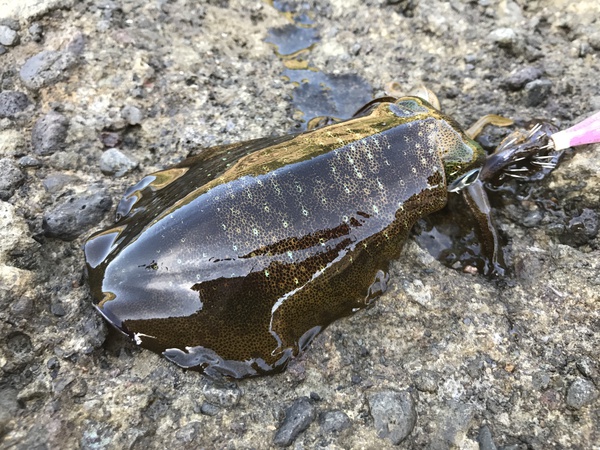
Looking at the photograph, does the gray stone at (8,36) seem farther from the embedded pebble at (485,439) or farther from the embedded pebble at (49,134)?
the embedded pebble at (485,439)

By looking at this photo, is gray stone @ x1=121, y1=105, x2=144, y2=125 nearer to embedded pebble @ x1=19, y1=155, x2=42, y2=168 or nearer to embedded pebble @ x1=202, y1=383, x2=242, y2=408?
embedded pebble @ x1=19, y1=155, x2=42, y2=168

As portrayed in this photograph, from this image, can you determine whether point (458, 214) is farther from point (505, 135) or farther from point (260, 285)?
point (260, 285)

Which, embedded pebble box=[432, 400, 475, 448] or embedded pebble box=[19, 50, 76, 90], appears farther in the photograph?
embedded pebble box=[19, 50, 76, 90]

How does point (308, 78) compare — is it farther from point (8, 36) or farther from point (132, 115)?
point (8, 36)

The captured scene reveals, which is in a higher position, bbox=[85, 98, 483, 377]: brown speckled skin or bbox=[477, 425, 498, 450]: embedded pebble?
bbox=[85, 98, 483, 377]: brown speckled skin

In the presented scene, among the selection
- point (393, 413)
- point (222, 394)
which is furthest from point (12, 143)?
point (393, 413)

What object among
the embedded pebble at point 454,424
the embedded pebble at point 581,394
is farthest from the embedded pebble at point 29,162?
the embedded pebble at point 581,394

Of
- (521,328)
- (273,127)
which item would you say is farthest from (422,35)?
(521,328)

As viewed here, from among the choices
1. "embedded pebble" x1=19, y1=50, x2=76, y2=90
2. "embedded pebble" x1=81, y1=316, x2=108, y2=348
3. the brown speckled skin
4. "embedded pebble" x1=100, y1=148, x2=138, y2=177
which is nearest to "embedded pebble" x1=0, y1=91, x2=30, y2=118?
"embedded pebble" x1=19, y1=50, x2=76, y2=90
